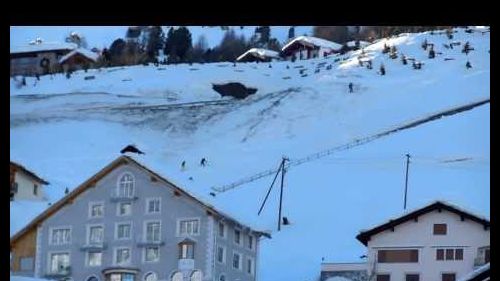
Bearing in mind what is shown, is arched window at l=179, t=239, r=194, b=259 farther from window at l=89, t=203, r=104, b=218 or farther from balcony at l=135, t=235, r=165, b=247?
window at l=89, t=203, r=104, b=218

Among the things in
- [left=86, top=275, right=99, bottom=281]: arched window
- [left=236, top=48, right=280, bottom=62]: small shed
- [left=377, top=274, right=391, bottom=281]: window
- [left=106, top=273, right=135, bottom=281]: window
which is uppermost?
[left=236, top=48, right=280, bottom=62]: small shed

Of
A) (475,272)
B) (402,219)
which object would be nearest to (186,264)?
(402,219)

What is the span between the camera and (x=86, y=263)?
6.86 metres

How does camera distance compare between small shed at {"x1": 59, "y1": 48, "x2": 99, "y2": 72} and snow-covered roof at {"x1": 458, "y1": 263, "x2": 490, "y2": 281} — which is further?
small shed at {"x1": 59, "y1": 48, "x2": 99, "y2": 72}

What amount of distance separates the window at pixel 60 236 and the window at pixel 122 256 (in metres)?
0.19

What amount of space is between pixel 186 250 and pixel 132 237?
0.69ft

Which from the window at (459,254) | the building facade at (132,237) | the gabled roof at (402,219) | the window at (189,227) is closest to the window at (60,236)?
the building facade at (132,237)

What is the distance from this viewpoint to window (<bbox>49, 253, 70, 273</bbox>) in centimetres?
687

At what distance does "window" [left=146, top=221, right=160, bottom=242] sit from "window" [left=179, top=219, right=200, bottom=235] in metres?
0.09

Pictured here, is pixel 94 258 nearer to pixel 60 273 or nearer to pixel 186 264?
pixel 60 273

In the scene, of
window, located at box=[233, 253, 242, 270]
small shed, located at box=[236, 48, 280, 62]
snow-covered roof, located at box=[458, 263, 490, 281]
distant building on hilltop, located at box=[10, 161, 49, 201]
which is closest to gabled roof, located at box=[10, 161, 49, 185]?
distant building on hilltop, located at box=[10, 161, 49, 201]

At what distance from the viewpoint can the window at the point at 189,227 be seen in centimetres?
691

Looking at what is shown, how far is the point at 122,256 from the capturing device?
22.7 feet

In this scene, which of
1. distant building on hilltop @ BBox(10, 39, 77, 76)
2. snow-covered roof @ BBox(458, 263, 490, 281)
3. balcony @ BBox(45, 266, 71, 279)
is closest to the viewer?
snow-covered roof @ BBox(458, 263, 490, 281)
